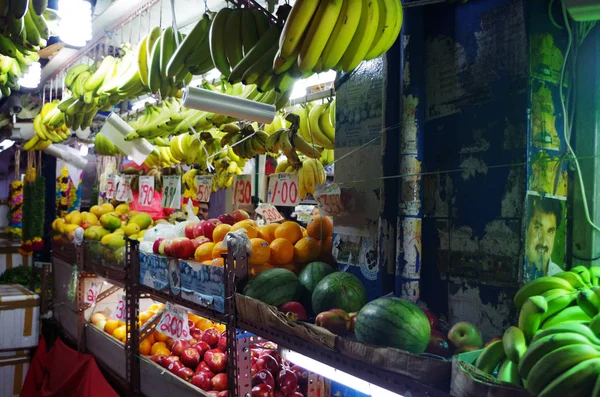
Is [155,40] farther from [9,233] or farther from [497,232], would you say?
[9,233]

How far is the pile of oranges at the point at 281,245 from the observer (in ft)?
6.76

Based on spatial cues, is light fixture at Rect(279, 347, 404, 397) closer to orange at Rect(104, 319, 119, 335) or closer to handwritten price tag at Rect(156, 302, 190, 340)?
handwritten price tag at Rect(156, 302, 190, 340)

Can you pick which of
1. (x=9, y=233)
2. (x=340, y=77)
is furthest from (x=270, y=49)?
(x=9, y=233)

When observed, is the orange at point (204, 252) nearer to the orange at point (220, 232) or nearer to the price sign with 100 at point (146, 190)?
the orange at point (220, 232)

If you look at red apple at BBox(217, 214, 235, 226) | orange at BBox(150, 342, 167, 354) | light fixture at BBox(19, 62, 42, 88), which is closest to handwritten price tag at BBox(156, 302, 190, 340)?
orange at BBox(150, 342, 167, 354)

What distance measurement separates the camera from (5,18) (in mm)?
2465

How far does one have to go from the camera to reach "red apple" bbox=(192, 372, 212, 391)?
242 cm

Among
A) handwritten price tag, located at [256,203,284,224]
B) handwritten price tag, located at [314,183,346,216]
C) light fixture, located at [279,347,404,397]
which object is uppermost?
handwritten price tag, located at [314,183,346,216]

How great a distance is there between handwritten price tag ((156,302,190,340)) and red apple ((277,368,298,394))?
0.53m

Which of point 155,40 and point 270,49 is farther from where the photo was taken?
point 155,40

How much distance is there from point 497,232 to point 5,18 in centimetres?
265

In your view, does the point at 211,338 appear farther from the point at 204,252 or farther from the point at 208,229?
the point at 204,252

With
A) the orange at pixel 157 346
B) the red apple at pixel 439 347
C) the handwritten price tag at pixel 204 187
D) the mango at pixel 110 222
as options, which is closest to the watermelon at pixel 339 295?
the red apple at pixel 439 347

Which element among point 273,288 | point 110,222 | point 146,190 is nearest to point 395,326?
point 273,288
